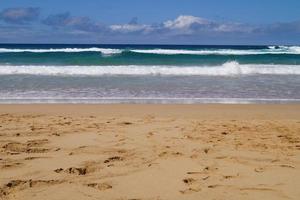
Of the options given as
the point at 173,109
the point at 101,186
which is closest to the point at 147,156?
the point at 101,186

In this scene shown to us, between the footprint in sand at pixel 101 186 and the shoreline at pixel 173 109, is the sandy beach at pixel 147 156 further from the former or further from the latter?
the shoreline at pixel 173 109

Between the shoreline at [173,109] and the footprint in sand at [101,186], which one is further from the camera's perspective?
the shoreline at [173,109]

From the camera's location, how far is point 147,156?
14.1 ft

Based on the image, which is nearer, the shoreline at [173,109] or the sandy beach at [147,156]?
the sandy beach at [147,156]

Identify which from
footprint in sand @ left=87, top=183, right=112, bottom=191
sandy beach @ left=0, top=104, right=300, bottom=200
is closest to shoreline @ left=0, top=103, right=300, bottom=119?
sandy beach @ left=0, top=104, right=300, bottom=200

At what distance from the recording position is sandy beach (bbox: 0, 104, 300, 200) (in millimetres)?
3299

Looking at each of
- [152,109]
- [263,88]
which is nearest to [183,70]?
[263,88]

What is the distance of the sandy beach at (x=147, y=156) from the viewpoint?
130 inches

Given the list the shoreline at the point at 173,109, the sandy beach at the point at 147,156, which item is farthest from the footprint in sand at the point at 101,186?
the shoreline at the point at 173,109

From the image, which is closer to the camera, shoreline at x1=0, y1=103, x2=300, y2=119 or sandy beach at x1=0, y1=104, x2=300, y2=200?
sandy beach at x1=0, y1=104, x2=300, y2=200

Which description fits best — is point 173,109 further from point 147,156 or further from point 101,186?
point 101,186

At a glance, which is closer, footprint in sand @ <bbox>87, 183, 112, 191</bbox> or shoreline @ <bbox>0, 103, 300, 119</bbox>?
footprint in sand @ <bbox>87, 183, 112, 191</bbox>

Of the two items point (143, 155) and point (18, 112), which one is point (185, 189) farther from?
point (18, 112)

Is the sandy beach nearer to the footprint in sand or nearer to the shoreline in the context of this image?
the footprint in sand
